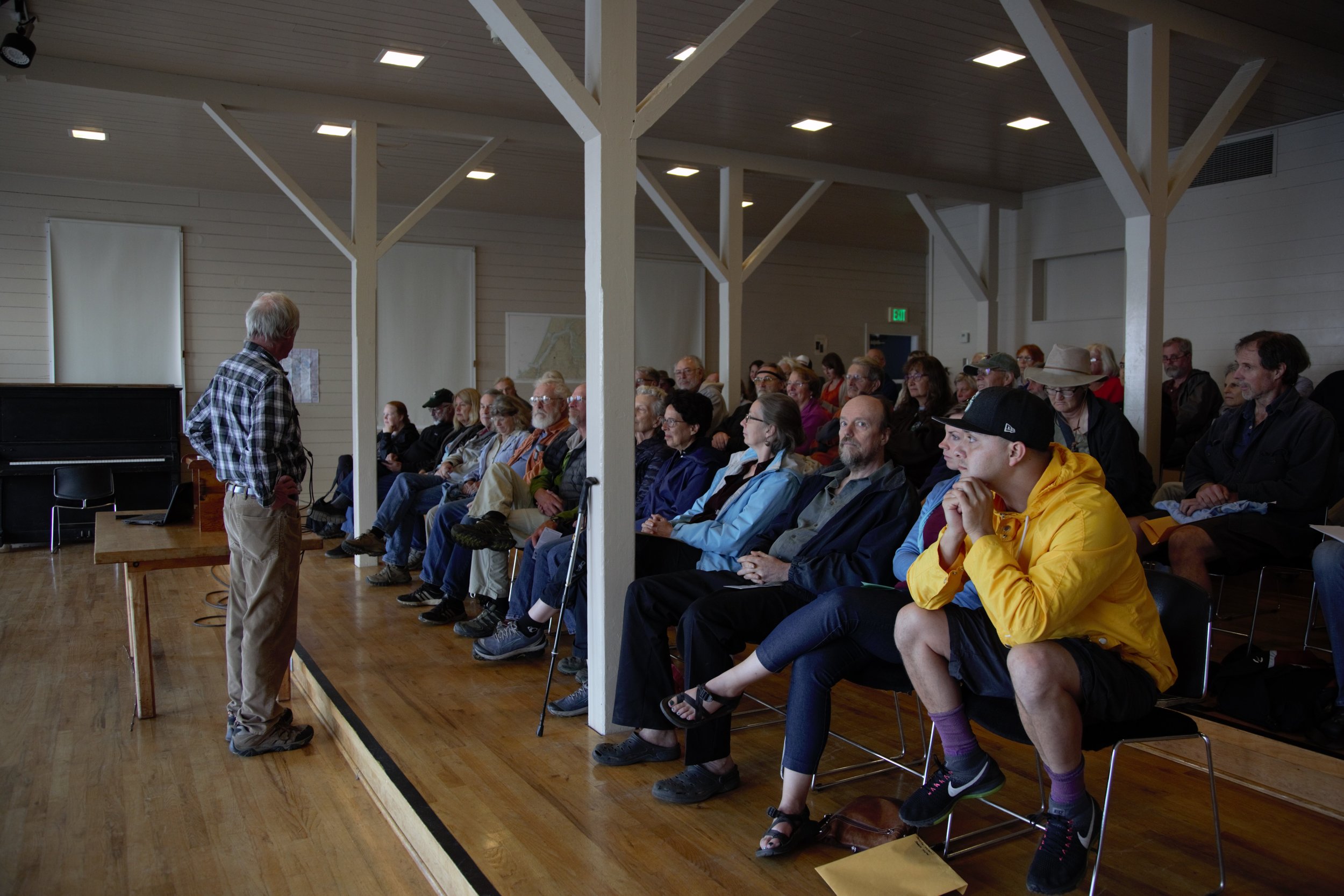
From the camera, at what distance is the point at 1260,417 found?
377cm

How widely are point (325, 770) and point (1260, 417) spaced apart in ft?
12.3

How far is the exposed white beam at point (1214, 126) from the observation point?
4.71m

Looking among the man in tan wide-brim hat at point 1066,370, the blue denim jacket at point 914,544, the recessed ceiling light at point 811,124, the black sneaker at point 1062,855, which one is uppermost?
the recessed ceiling light at point 811,124

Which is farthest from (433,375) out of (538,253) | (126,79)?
(126,79)

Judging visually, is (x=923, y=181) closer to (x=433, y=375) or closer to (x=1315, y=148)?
(x=1315, y=148)

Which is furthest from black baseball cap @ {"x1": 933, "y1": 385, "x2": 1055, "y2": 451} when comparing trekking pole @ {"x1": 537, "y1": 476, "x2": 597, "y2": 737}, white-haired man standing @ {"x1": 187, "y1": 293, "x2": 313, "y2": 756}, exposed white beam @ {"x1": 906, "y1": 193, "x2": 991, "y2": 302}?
exposed white beam @ {"x1": 906, "y1": 193, "x2": 991, "y2": 302}

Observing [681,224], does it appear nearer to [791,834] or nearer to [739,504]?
[739,504]

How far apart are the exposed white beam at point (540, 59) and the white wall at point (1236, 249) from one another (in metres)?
6.30

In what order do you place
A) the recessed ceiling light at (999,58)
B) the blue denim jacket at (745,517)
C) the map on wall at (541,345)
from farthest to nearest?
the map on wall at (541,345) < the recessed ceiling light at (999,58) < the blue denim jacket at (745,517)

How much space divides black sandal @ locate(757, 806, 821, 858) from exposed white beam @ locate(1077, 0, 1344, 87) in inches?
151

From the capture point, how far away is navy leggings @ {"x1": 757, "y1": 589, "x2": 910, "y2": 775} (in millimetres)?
2361

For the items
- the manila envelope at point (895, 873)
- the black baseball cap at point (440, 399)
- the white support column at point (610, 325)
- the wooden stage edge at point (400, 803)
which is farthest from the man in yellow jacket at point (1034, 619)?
the black baseball cap at point (440, 399)

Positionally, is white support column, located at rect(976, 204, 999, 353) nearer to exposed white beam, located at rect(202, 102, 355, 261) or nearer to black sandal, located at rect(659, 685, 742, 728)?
exposed white beam, located at rect(202, 102, 355, 261)

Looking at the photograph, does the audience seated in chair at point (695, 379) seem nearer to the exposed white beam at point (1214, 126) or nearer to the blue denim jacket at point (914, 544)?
the exposed white beam at point (1214, 126)
